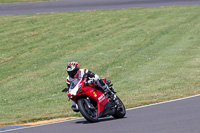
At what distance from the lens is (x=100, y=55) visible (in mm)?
27141

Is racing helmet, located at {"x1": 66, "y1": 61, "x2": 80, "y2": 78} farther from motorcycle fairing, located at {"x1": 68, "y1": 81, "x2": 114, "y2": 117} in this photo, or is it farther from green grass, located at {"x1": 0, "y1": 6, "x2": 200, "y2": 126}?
green grass, located at {"x1": 0, "y1": 6, "x2": 200, "y2": 126}

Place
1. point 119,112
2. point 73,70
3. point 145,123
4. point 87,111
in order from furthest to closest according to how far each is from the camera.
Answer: point 119,112 < point 73,70 < point 87,111 < point 145,123

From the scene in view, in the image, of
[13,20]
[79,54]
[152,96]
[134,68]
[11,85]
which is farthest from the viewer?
[13,20]

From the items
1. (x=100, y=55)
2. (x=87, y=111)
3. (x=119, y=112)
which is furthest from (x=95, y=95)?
(x=100, y=55)

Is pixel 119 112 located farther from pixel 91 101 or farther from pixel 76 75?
pixel 76 75

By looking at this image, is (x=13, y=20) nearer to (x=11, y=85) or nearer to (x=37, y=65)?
(x=37, y=65)

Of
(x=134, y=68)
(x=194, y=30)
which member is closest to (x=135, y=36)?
(x=194, y=30)

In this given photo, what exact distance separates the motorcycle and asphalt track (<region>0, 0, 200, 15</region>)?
2943 cm

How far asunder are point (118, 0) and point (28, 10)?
9641 millimetres

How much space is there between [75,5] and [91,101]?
32640 mm

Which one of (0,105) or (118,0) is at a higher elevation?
(118,0)

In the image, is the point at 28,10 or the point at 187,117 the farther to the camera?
the point at 28,10

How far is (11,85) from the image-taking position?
862 inches

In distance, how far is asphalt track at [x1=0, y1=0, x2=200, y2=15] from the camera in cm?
4128
